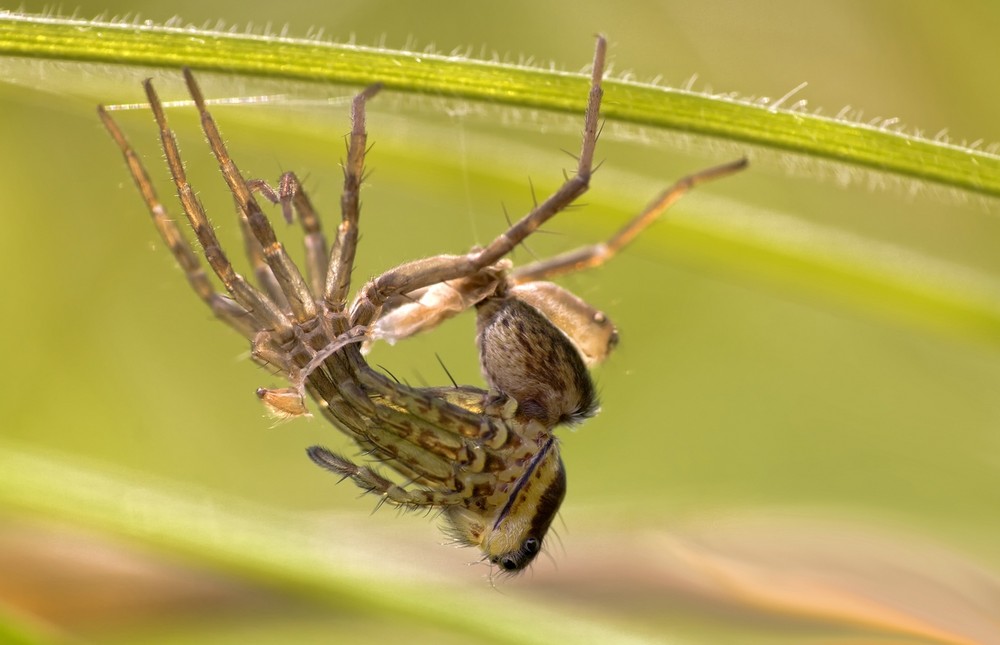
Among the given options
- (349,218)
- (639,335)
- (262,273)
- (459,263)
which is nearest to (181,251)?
(262,273)

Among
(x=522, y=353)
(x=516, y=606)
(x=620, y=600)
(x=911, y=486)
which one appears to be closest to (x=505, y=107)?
(x=522, y=353)

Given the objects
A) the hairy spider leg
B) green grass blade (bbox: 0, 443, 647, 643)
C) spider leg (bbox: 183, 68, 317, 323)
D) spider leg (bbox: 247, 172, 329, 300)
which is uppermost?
spider leg (bbox: 247, 172, 329, 300)

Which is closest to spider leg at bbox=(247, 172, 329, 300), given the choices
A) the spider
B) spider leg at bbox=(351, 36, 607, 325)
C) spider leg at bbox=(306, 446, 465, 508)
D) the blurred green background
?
the spider

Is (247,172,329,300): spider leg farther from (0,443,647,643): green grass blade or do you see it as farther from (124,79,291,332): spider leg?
(0,443,647,643): green grass blade

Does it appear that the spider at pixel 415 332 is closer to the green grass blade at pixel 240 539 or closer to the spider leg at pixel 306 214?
the spider leg at pixel 306 214

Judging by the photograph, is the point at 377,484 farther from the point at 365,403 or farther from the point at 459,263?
the point at 459,263

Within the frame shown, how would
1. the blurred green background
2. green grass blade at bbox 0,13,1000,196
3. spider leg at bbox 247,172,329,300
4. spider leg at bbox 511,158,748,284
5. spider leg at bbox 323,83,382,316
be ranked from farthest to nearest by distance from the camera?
the blurred green background, spider leg at bbox 511,158,748,284, spider leg at bbox 247,172,329,300, spider leg at bbox 323,83,382,316, green grass blade at bbox 0,13,1000,196

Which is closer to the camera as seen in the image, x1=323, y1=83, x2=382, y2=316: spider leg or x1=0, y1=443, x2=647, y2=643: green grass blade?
x1=323, y1=83, x2=382, y2=316: spider leg
